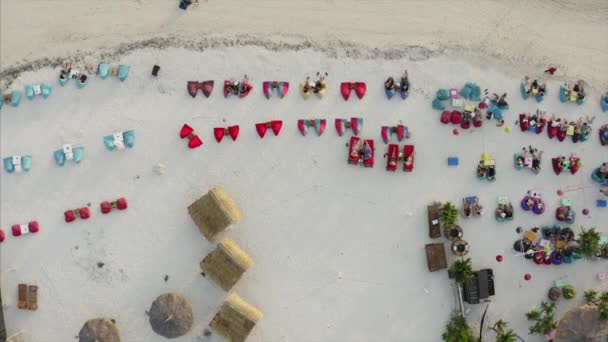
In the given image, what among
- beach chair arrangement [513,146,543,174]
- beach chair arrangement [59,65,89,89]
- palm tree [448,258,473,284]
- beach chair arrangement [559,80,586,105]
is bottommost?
palm tree [448,258,473,284]

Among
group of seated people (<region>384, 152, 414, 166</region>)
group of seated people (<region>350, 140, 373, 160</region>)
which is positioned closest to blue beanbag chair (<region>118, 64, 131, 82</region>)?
group of seated people (<region>350, 140, 373, 160</region>)

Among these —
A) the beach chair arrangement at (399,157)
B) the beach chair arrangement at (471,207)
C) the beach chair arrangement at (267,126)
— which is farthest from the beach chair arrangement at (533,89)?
the beach chair arrangement at (267,126)

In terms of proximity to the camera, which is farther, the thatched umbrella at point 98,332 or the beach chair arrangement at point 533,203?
the beach chair arrangement at point 533,203

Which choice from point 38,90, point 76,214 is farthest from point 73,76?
point 76,214

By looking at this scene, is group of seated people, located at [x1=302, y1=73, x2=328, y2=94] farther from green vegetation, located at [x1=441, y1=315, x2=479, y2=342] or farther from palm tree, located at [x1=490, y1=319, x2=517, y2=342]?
palm tree, located at [x1=490, y1=319, x2=517, y2=342]

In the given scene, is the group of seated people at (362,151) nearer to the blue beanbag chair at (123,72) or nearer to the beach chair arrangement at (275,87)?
the beach chair arrangement at (275,87)

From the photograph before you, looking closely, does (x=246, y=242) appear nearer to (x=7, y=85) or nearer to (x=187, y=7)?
(x=187, y=7)

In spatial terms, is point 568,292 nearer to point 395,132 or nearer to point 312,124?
point 395,132
